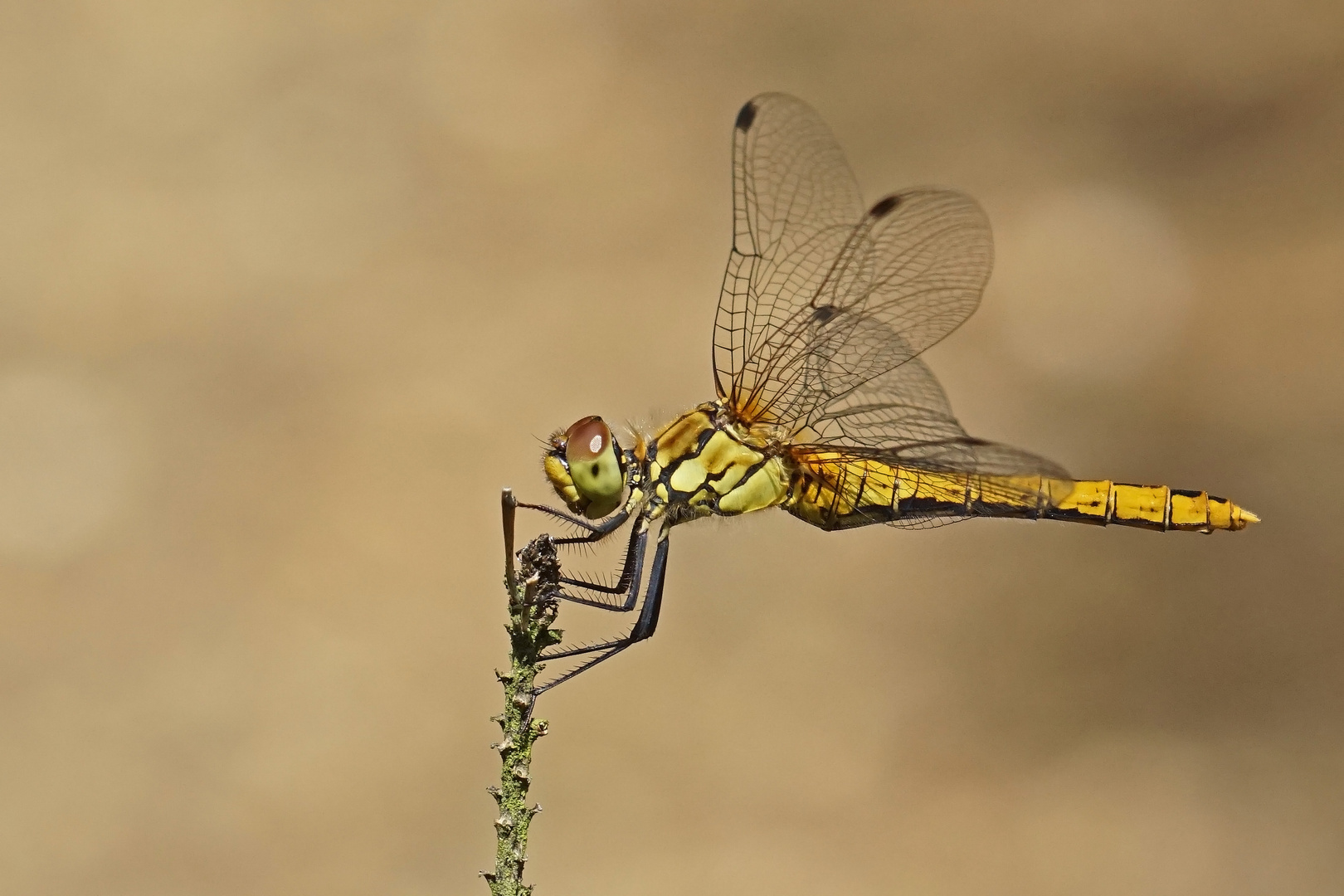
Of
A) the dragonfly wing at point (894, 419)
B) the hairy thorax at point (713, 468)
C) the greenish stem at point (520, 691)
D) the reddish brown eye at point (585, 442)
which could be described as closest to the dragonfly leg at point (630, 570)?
the hairy thorax at point (713, 468)

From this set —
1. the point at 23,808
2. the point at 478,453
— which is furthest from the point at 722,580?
the point at 23,808

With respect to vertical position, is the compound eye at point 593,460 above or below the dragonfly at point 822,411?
below

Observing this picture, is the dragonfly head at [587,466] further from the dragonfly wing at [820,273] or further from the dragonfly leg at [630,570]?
the dragonfly wing at [820,273]

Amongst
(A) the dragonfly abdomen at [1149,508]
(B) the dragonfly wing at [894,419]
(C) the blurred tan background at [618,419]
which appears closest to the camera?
(B) the dragonfly wing at [894,419]

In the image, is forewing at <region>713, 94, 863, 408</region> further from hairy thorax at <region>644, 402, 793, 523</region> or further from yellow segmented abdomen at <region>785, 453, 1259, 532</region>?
yellow segmented abdomen at <region>785, 453, 1259, 532</region>

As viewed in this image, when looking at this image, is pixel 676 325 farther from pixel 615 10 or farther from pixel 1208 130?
pixel 1208 130

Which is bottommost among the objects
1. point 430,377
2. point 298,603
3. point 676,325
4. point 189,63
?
point 298,603

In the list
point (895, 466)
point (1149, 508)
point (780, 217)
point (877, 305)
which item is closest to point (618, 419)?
point (780, 217)
